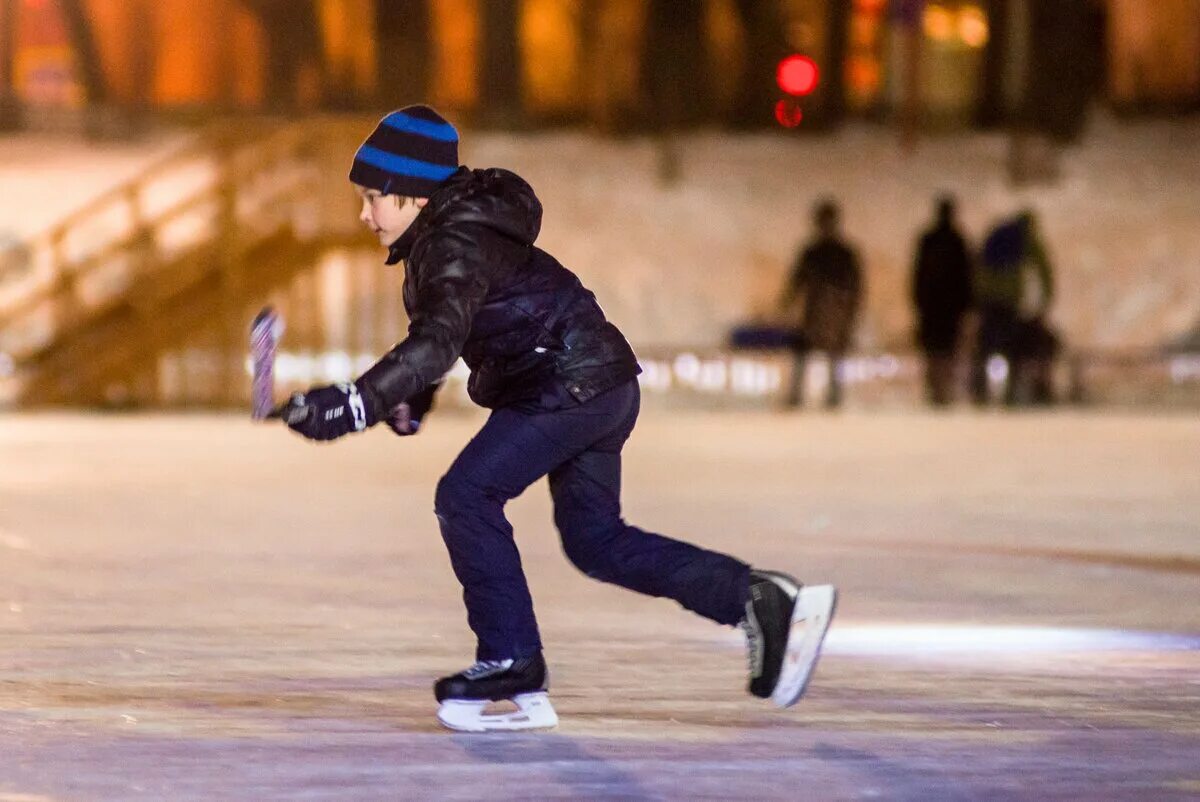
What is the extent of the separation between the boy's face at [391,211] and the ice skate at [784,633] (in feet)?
3.54

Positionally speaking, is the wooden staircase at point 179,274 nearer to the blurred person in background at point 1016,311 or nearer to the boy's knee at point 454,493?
the blurred person in background at point 1016,311

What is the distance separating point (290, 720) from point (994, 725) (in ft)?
4.92

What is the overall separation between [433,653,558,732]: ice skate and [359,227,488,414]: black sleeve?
0.62m

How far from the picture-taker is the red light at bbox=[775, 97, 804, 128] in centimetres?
2445

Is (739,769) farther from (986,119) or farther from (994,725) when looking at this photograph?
(986,119)

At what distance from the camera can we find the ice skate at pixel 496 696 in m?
5.09

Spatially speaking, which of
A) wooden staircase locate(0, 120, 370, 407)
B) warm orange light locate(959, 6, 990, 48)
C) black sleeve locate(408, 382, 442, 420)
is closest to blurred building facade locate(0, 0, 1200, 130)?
warm orange light locate(959, 6, 990, 48)

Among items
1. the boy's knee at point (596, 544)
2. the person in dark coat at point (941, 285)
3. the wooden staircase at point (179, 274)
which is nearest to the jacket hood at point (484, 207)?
the boy's knee at point (596, 544)

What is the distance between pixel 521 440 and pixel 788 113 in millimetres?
20103

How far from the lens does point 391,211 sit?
5.14 meters

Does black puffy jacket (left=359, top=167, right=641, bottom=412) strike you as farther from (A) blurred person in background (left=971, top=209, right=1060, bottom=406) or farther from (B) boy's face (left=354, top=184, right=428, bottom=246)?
(A) blurred person in background (left=971, top=209, right=1060, bottom=406)

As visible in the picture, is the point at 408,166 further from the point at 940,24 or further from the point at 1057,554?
the point at 940,24

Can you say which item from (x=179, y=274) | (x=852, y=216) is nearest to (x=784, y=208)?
(x=852, y=216)

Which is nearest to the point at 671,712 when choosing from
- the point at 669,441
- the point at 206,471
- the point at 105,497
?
the point at 105,497
